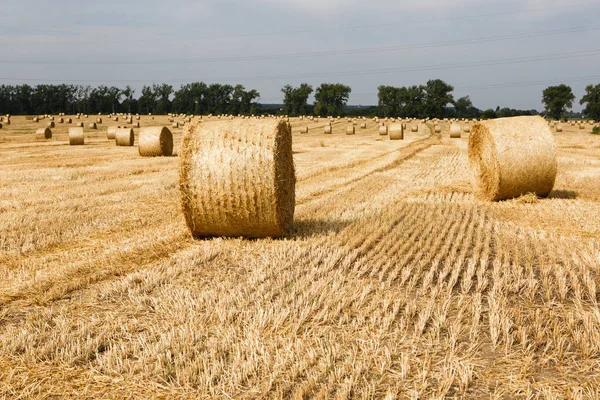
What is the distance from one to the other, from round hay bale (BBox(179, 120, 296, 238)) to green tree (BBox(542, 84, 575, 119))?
109272 millimetres

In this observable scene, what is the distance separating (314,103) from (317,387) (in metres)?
107

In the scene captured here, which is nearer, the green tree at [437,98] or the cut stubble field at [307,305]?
the cut stubble field at [307,305]

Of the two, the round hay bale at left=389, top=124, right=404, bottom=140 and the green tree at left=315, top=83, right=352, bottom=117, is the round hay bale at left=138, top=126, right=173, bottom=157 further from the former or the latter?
the green tree at left=315, top=83, right=352, bottom=117

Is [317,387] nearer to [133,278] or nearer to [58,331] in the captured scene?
[58,331]

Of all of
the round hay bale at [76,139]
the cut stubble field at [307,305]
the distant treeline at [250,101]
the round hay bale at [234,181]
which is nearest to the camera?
the cut stubble field at [307,305]

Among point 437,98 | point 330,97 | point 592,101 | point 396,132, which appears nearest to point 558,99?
point 592,101

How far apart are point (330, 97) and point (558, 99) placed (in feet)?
152

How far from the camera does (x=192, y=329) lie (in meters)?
4.23

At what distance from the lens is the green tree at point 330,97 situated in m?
106

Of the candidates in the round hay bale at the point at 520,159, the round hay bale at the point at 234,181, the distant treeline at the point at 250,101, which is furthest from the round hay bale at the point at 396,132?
the distant treeline at the point at 250,101

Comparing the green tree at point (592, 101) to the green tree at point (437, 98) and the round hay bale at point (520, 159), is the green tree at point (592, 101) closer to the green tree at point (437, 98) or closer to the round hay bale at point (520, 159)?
the green tree at point (437, 98)

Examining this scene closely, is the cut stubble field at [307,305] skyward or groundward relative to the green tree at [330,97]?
groundward

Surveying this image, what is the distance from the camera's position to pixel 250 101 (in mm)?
105875

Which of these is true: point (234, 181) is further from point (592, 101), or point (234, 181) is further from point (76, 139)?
point (592, 101)
